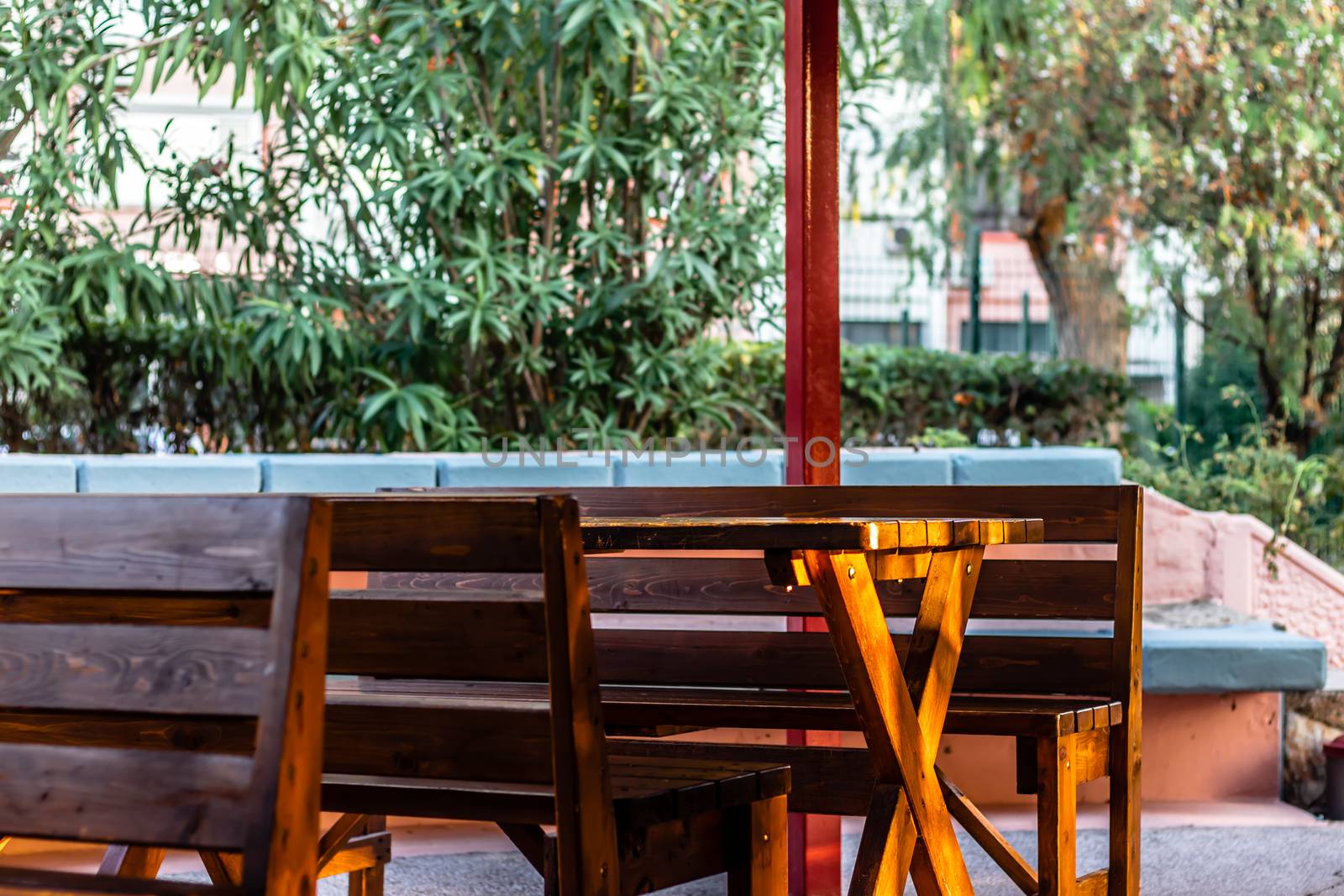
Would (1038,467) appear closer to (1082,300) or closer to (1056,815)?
(1056,815)

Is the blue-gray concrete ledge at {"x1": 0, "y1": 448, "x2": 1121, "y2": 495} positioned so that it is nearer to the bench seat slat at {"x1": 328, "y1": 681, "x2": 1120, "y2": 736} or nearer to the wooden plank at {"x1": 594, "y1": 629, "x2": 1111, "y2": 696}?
the wooden plank at {"x1": 594, "y1": 629, "x2": 1111, "y2": 696}

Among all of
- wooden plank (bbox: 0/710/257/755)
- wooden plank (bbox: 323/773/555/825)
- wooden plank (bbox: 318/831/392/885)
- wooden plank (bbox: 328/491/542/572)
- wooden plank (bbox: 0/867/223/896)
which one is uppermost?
wooden plank (bbox: 328/491/542/572)

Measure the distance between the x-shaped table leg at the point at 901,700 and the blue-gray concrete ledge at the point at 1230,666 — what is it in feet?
5.43

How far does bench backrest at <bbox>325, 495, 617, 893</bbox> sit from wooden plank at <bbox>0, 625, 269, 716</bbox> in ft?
1.02

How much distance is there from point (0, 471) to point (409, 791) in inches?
Result: 89.0

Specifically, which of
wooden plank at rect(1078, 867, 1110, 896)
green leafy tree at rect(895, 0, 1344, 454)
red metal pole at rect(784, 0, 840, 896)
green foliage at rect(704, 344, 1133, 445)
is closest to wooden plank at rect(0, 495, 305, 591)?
wooden plank at rect(1078, 867, 1110, 896)

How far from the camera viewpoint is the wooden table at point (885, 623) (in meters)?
1.77

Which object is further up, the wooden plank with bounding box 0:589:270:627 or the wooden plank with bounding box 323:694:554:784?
the wooden plank with bounding box 0:589:270:627

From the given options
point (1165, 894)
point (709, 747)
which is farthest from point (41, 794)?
point (1165, 894)

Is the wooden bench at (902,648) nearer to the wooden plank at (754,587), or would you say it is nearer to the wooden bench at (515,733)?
the wooden plank at (754,587)

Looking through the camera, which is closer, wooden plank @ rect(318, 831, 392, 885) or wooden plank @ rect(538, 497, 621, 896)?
wooden plank @ rect(538, 497, 621, 896)

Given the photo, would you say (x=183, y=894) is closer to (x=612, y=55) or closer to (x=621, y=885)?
(x=621, y=885)

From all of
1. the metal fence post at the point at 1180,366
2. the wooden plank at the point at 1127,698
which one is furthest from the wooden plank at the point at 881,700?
the metal fence post at the point at 1180,366

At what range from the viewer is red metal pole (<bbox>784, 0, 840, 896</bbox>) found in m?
2.95
